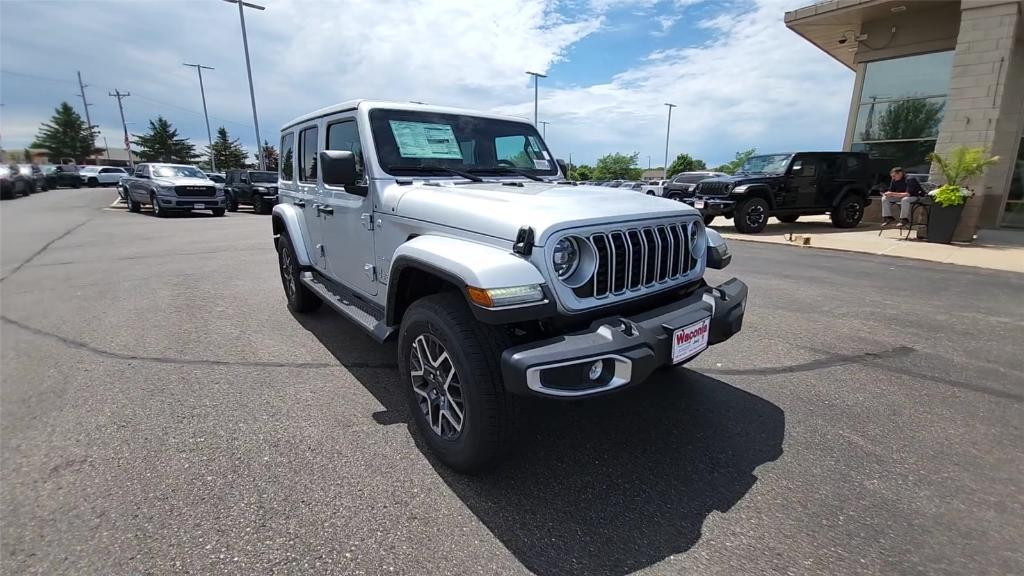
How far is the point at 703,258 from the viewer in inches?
122

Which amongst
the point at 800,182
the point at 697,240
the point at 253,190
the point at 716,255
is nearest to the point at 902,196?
the point at 800,182

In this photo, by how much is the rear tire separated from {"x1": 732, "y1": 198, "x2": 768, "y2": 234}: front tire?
10649 millimetres

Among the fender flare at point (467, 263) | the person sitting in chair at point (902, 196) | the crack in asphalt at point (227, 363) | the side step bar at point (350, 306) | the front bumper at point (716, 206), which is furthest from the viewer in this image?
the front bumper at point (716, 206)

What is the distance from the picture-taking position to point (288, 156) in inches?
201

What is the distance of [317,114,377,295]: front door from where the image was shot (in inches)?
133

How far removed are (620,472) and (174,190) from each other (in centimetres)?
1846

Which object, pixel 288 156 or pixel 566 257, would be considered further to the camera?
pixel 288 156

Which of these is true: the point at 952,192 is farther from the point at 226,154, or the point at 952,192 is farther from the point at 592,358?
the point at 226,154

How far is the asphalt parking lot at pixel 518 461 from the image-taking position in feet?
6.56

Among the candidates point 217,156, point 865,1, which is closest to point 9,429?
point 865,1

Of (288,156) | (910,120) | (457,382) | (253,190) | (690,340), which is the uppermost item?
(910,120)

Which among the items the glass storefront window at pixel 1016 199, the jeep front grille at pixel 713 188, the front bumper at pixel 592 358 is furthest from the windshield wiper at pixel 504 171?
the glass storefront window at pixel 1016 199

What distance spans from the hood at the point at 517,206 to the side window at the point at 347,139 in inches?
16.1

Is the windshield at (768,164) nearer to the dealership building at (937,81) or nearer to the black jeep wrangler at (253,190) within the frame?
the dealership building at (937,81)
